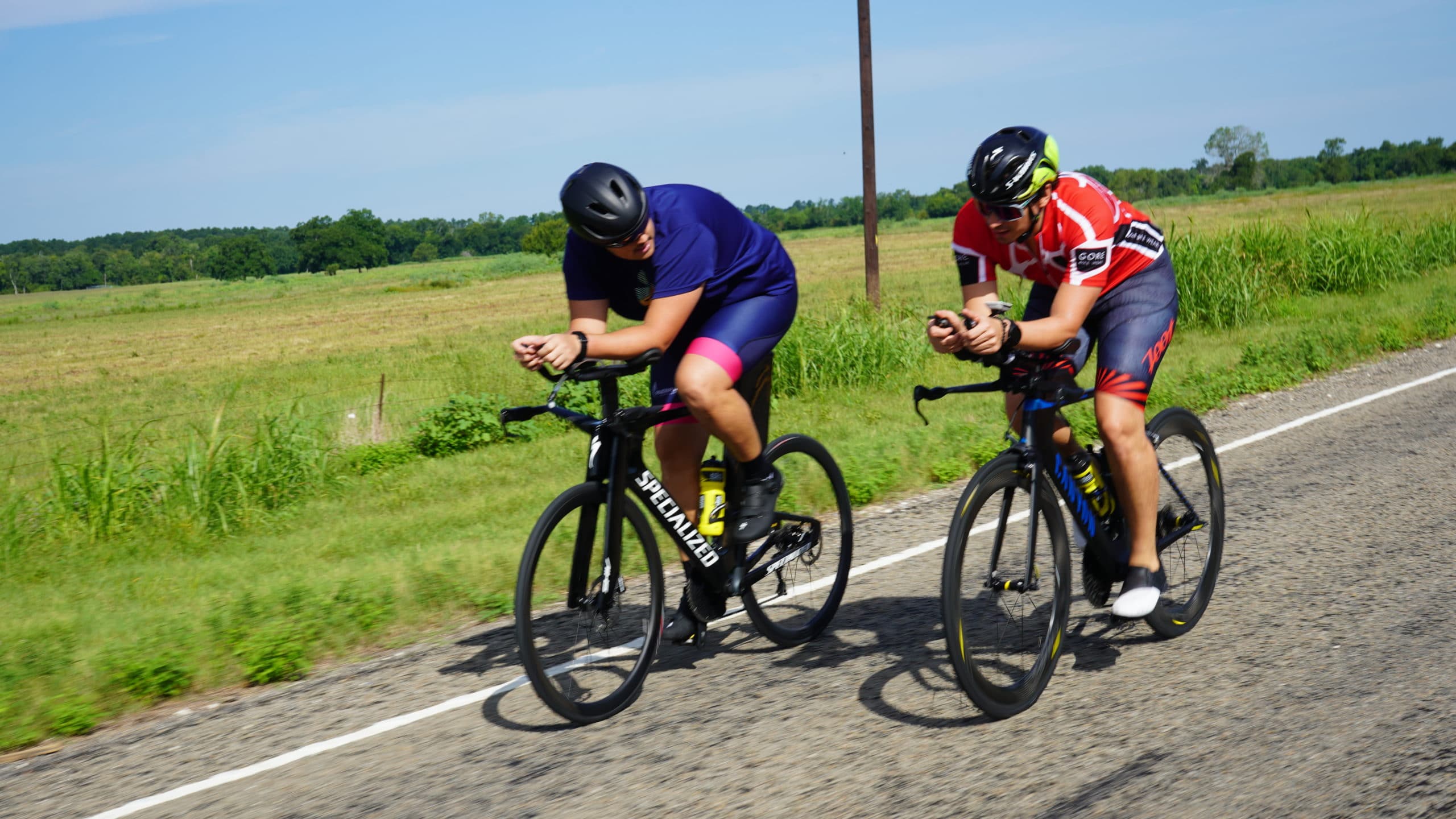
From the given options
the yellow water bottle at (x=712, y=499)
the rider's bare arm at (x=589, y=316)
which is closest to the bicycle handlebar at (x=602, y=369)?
the rider's bare arm at (x=589, y=316)

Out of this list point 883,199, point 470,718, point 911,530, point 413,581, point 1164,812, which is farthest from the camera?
point 883,199

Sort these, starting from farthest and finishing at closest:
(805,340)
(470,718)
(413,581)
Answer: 1. (805,340)
2. (413,581)
3. (470,718)

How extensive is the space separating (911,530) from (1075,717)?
305cm

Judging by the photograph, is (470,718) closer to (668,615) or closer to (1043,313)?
(668,615)

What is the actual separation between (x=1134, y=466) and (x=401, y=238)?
174325mm

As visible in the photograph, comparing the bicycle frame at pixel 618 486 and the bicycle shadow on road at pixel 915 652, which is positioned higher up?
the bicycle frame at pixel 618 486

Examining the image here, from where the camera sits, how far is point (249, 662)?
4945 mm

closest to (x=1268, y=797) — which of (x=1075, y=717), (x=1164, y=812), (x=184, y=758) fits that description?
(x=1164, y=812)

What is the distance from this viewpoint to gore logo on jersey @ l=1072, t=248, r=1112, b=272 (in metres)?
4.00

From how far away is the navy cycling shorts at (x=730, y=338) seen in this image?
13.9 feet

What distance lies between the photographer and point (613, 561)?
416cm

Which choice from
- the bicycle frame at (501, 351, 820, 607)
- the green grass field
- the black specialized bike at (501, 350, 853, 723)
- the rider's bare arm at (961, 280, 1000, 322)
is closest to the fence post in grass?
the green grass field

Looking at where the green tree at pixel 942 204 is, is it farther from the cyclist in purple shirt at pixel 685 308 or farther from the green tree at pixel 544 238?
the cyclist in purple shirt at pixel 685 308

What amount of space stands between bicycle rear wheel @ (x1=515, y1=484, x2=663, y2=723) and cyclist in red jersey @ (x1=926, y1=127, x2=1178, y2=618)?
58.5 inches
